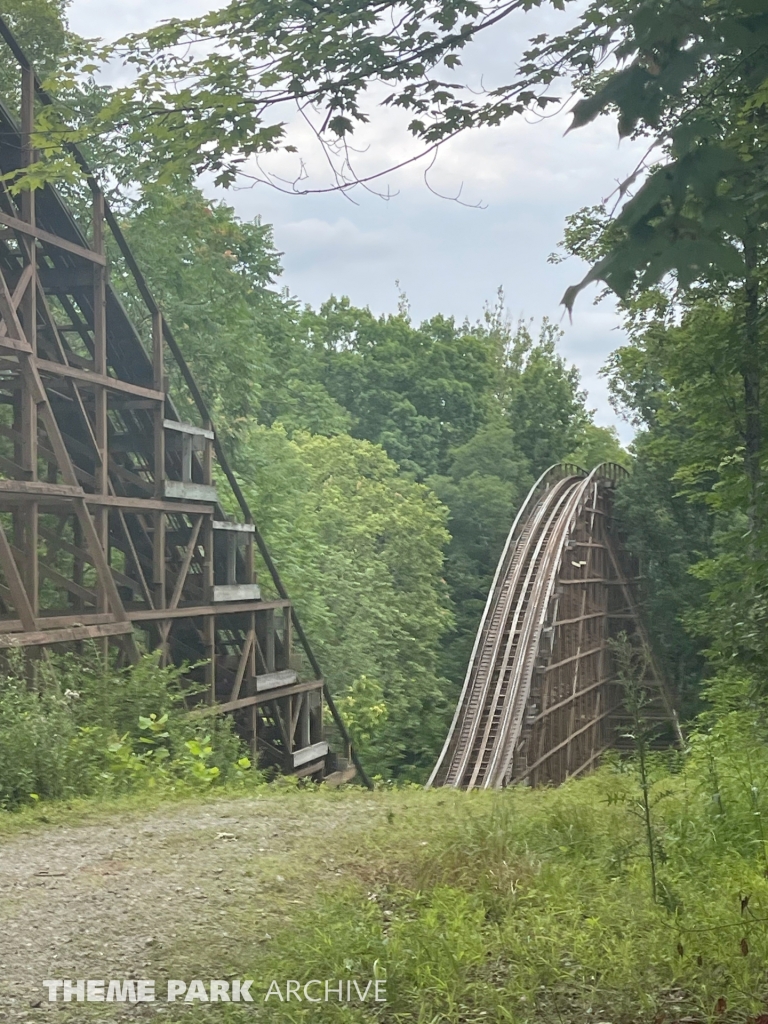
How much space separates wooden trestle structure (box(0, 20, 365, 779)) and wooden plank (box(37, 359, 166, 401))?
2 cm

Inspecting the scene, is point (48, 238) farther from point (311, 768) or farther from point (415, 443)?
point (415, 443)

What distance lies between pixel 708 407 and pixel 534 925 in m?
9.68

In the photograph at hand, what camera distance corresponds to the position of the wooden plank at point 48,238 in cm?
1091

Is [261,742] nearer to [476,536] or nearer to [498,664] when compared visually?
[498,664]

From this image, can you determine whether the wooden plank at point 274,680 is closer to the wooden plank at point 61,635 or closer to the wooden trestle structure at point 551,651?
the wooden plank at point 61,635

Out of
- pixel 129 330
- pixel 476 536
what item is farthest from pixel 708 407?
pixel 476 536

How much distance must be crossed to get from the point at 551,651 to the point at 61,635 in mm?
17526

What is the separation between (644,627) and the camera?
1361 inches

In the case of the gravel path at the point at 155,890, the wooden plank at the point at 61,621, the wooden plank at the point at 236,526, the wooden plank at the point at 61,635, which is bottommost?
the gravel path at the point at 155,890

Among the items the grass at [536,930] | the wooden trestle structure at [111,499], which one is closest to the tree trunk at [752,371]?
the grass at [536,930]

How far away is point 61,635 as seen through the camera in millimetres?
10242

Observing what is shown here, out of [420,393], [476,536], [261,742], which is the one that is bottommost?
[261,742]

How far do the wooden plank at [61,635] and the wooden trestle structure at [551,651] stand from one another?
1156 cm

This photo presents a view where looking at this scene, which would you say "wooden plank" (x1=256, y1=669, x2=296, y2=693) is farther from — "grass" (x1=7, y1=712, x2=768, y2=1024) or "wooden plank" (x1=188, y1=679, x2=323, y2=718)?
"grass" (x1=7, y1=712, x2=768, y2=1024)
